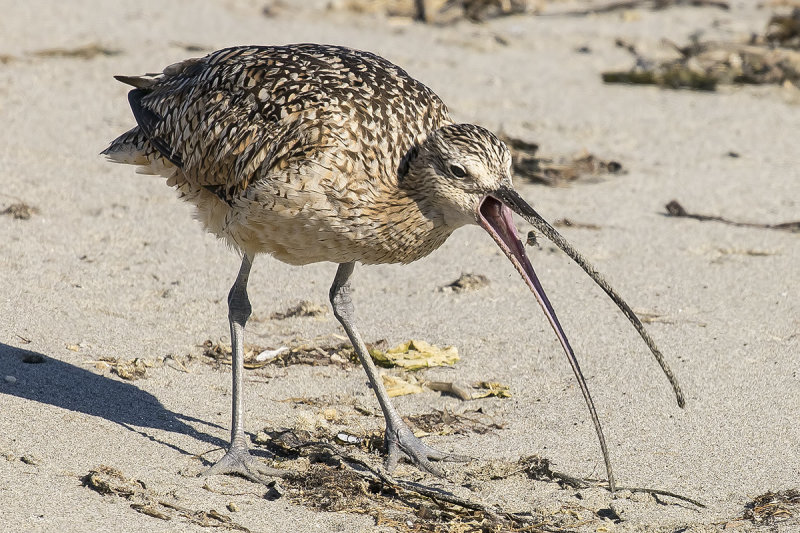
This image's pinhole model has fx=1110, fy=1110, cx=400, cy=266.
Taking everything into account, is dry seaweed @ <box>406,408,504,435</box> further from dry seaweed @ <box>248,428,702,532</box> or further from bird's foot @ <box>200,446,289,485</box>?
bird's foot @ <box>200,446,289,485</box>

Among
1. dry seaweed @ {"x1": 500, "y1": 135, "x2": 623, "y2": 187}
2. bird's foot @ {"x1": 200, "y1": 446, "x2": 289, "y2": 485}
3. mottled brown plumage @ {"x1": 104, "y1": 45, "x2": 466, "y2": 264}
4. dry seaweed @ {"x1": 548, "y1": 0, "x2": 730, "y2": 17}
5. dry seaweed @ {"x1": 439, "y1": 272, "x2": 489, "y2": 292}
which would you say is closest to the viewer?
mottled brown plumage @ {"x1": 104, "y1": 45, "x2": 466, "y2": 264}

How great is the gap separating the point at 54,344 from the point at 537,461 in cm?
261

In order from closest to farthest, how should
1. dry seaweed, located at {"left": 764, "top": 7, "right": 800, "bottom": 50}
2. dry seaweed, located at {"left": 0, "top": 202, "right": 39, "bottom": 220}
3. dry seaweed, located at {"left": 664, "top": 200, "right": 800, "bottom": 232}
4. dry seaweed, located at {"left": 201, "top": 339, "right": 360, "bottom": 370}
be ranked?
1. dry seaweed, located at {"left": 201, "top": 339, "right": 360, "bottom": 370}
2. dry seaweed, located at {"left": 0, "top": 202, "right": 39, "bottom": 220}
3. dry seaweed, located at {"left": 664, "top": 200, "right": 800, "bottom": 232}
4. dry seaweed, located at {"left": 764, "top": 7, "right": 800, "bottom": 50}

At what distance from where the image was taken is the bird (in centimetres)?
462

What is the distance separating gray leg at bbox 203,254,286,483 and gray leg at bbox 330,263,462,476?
0.47m

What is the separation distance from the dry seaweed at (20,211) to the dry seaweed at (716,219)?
452 cm

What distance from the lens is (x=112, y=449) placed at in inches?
193

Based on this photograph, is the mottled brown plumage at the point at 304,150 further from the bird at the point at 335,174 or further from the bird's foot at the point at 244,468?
the bird's foot at the point at 244,468

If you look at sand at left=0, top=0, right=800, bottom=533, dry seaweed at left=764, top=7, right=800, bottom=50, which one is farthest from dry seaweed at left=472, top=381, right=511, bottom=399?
dry seaweed at left=764, top=7, right=800, bottom=50

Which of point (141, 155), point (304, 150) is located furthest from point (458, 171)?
point (141, 155)

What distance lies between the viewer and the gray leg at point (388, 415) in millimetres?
5188

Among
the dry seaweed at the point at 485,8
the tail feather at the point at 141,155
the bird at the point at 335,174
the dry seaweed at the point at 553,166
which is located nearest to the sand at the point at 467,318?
the dry seaweed at the point at 553,166

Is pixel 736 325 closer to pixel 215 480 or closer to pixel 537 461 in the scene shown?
pixel 537 461

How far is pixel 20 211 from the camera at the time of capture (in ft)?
24.3
